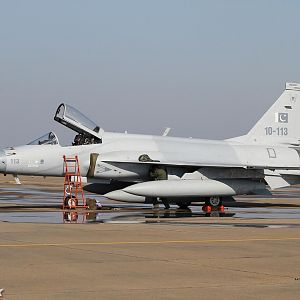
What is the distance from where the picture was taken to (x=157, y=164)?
84.5ft

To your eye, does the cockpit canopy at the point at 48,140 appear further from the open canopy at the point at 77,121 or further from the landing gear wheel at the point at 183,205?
the landing gear wheel at the point at 183,205

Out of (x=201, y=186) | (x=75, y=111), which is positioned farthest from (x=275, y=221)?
(x=75, y=111)

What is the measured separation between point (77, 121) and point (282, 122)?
841cm

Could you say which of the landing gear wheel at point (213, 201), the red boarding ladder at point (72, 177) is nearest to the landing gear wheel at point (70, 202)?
the red boarding ladder at point (72, 177)

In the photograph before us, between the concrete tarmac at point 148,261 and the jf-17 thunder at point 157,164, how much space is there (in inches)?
326

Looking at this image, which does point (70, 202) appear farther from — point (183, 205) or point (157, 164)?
point (183, 205)

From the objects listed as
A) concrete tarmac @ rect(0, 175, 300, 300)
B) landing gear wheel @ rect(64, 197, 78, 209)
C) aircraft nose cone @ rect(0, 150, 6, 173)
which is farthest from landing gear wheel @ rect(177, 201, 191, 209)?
concrete tarmac @ rect(0, 175, 300, 300)

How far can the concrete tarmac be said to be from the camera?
8.15m

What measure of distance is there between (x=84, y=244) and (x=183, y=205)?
13768 mm

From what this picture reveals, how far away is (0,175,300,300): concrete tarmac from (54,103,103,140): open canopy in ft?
30.5

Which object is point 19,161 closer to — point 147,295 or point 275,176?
point 275,176

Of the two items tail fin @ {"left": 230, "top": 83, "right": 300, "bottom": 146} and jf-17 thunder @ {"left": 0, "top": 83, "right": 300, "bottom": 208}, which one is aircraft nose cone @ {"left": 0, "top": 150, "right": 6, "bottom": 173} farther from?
tail fin @ {"left": 230, "top": 83, "right": 300, "bottom": 146}

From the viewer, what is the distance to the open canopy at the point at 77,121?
26.0 meters

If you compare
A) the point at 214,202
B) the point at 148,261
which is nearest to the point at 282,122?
the point at 214,202
